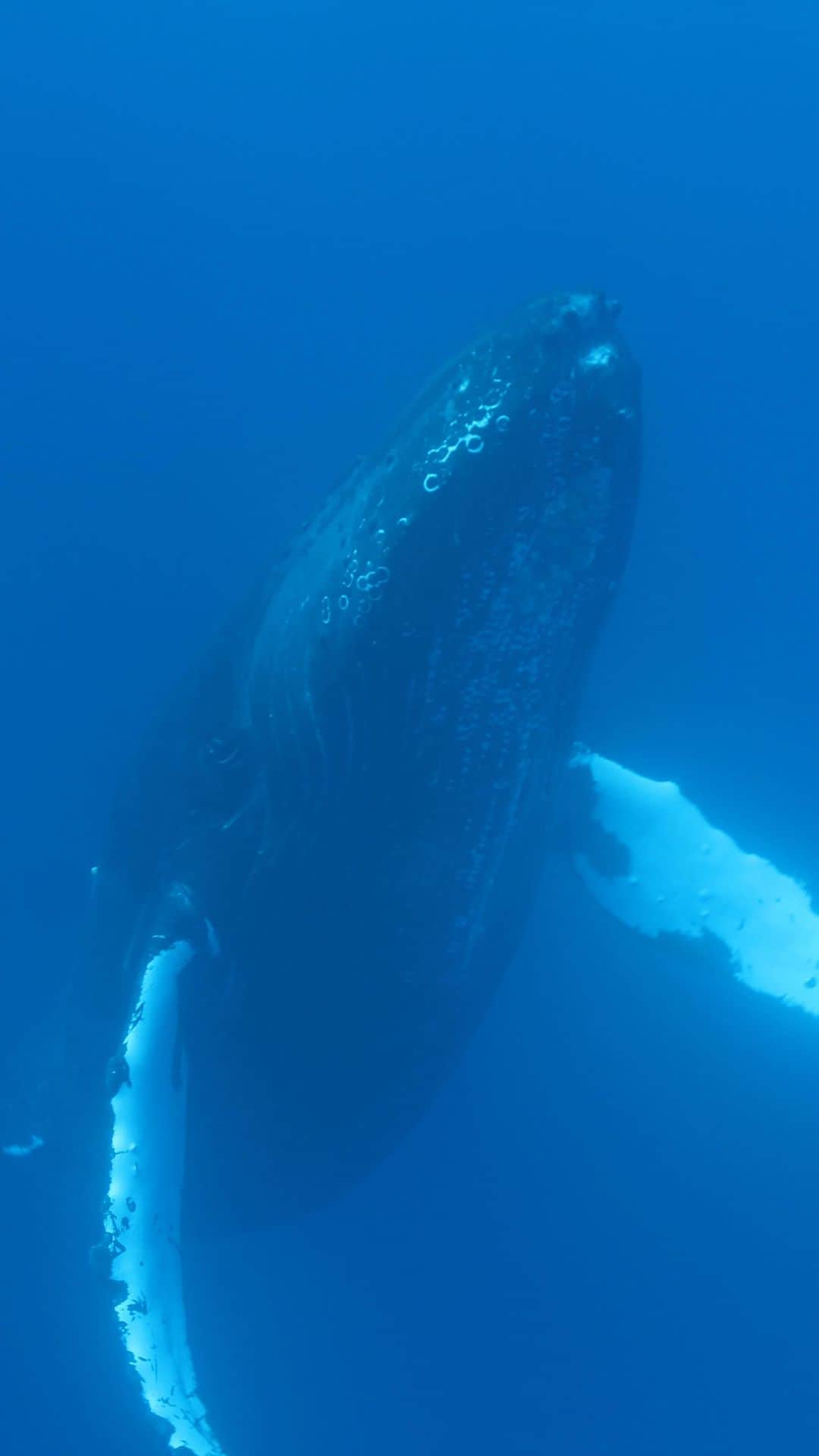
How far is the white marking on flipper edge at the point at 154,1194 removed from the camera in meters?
6.17

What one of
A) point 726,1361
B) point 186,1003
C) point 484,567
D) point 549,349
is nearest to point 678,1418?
point 726,1361

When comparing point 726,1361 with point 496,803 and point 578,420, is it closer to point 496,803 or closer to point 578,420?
point 496,803

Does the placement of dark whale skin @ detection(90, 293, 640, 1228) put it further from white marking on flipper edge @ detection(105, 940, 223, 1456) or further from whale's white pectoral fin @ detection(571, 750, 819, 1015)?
whale's white pectoral fin @ detection(571, 750, 819, 1015)

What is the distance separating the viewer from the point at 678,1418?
34.3 feet

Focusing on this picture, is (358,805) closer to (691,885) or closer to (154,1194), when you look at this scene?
(154,1194)

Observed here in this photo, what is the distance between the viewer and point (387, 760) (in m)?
6.13

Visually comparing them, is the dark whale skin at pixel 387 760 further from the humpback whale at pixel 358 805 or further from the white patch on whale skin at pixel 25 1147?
the white patch on whale skin at pixel 25 1147

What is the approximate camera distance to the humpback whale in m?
5.68

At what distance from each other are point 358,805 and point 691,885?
3.46 metres

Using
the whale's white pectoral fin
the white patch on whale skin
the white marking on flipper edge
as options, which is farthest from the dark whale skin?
the white patch on whale skin

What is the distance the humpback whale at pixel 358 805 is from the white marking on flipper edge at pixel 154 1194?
0.01 metres

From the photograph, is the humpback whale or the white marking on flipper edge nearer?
the humpback whale

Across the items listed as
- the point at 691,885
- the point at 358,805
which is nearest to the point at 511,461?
the point at 358,805

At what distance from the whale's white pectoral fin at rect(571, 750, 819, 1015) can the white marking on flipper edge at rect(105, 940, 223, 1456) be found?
354cm
